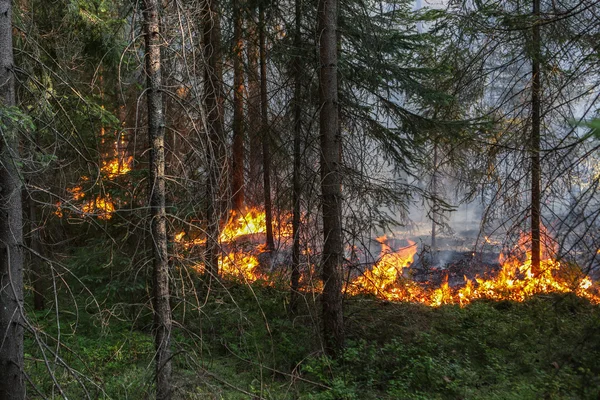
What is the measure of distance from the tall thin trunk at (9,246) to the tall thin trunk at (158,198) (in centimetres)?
160

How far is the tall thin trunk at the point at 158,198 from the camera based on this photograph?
4.50m

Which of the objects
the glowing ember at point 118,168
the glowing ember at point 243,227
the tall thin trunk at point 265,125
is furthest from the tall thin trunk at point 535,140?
the glowing ember at point 118,168

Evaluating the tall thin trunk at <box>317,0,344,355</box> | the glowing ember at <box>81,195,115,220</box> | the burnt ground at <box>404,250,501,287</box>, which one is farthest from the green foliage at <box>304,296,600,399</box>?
the burnt ground at <box>404,250,501,287</box>

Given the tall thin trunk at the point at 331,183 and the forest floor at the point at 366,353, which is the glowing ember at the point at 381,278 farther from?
the tall thin trunk at the point at 331,183

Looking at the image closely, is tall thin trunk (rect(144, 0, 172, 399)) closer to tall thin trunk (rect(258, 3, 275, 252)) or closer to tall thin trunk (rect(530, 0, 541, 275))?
tall thin trunk (rect(258, 3, 275, 252))

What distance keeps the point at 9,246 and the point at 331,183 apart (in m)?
4.70

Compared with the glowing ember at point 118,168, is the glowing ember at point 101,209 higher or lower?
lower

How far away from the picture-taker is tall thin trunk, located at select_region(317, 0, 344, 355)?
7711 mm

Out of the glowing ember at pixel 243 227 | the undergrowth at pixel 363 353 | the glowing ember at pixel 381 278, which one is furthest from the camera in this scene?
the glowing ember at pixel 381 278

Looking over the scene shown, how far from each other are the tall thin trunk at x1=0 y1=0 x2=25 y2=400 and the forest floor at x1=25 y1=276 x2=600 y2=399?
0.67 metres

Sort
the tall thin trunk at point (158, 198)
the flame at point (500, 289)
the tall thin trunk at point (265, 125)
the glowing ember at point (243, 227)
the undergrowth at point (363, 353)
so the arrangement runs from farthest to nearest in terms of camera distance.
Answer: the flame at point (500, 289), the tall thin trunk at point (265, 125), the undergrowth at point (363, 353), the glowing ember at point (243, 227), the tall thin trunk at point (158, 198)

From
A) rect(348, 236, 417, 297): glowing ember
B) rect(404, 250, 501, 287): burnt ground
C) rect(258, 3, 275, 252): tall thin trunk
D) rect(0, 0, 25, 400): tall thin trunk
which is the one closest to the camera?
rect(0, 0, 25, 400): tall thin trunk

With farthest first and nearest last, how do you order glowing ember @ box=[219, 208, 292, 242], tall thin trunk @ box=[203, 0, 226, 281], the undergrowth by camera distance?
the undergrowth
glowing ember @ box=[219, 208, 292, 242]
tall thin trunk @ box=[203, 0, 226, 281]

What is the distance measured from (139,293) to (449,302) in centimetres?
728
